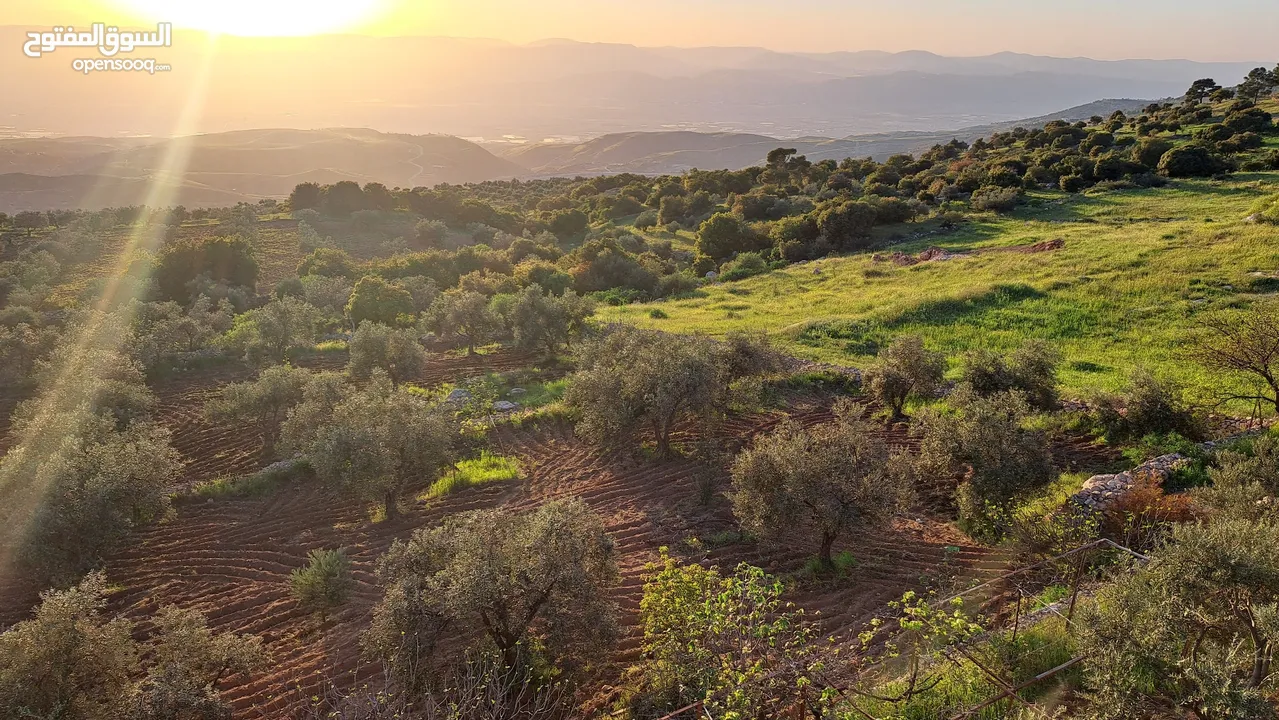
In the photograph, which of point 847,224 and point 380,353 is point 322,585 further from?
point 847,224

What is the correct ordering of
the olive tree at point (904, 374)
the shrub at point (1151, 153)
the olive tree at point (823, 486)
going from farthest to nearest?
the shrub at point (1151, 153)
the olive tree at point (904, 374)
the olive tree at point (823, 486)

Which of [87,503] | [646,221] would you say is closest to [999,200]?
[646,221]

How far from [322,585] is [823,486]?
999 cm

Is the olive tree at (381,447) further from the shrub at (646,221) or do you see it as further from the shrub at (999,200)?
the shrub at (646,221)

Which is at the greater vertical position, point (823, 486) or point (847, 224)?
point (847, 224)

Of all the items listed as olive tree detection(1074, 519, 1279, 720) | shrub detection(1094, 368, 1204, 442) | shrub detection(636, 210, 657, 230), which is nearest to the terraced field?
olive tree detection(1074, 519, 1279, 720)

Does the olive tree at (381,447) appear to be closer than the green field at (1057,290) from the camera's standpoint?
Yes

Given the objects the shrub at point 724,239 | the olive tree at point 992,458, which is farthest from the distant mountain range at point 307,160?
the olive tree at point 992,458

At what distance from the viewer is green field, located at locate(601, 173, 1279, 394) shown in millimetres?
22844

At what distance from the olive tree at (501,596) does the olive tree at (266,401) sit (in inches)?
475

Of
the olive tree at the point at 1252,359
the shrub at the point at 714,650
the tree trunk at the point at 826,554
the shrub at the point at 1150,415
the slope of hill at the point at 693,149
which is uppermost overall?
the slope of hill at the point at 693,149

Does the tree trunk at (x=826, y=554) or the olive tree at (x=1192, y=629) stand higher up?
the olive tree at (x=1192, y=629)

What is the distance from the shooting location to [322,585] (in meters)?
11.9

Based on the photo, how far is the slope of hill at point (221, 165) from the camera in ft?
314
